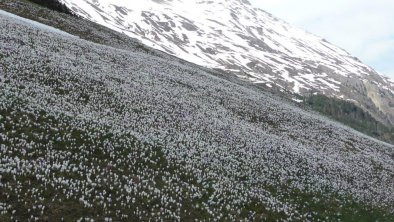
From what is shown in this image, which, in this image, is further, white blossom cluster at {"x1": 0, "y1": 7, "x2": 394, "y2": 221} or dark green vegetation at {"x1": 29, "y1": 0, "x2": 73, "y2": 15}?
dark green vegetation at {"x1": 29, "y1": 0, "x2": 73, "y2": 15}

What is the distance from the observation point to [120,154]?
72.7 feet

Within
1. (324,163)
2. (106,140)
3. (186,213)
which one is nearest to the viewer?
(186,213)

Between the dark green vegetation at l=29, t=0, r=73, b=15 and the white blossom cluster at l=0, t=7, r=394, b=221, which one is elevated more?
the dark green vegetation at l=29, t=0, r=73, b=15

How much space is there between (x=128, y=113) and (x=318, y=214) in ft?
54.4

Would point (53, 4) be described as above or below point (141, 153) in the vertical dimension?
above

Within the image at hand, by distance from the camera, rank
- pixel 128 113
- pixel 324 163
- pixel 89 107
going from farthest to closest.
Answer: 1. pixel 324 163
2. pixel 128 113
3. pixel 89 107

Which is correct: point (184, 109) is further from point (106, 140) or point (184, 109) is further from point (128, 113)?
point (106, 140)

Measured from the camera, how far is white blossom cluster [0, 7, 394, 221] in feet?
54.4

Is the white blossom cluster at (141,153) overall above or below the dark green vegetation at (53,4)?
below

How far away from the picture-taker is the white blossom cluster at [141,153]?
16594mm

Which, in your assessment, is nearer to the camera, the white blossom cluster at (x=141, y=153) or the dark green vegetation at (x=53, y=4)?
the white blossom cluster at (x=141, y=153)

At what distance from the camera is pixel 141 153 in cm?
2308

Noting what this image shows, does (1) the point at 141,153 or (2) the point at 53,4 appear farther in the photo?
(2) the point at 53,4

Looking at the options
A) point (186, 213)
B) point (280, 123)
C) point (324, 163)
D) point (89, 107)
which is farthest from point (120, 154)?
point (280, 123)
